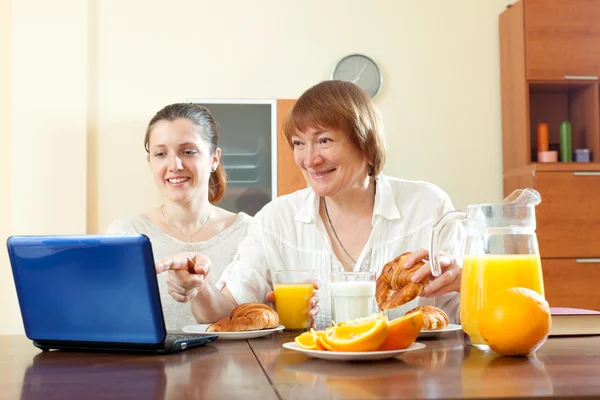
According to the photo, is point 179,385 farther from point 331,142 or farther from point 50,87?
point 50,87

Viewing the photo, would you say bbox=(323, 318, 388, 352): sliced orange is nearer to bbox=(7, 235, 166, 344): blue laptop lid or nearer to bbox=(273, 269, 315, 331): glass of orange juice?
bbox=(7, 235, 166, 344): blue laptop lid

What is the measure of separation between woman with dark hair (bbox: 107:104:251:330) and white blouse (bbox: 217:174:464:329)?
2.03ft

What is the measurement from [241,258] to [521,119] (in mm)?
2637

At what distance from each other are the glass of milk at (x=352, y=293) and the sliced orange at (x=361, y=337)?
1.04 ft

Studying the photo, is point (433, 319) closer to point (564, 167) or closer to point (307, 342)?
point (307, 342)

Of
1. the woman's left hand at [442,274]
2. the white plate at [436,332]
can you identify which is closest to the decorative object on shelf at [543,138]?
the woman's left hand at [442,274]

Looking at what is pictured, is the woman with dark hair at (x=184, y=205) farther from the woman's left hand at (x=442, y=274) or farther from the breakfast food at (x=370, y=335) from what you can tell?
the breakfast food at (x=370, y=335)

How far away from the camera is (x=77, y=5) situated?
4.12 metres

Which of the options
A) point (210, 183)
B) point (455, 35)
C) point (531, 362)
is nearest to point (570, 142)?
point (455, 35)

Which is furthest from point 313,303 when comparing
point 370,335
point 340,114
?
point 340,114

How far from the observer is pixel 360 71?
14.2ft

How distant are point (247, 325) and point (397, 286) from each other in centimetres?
32

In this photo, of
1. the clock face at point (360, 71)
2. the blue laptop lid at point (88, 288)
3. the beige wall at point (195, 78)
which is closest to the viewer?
the blue laptop lid at point (88, 288)

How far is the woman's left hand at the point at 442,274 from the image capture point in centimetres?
148
